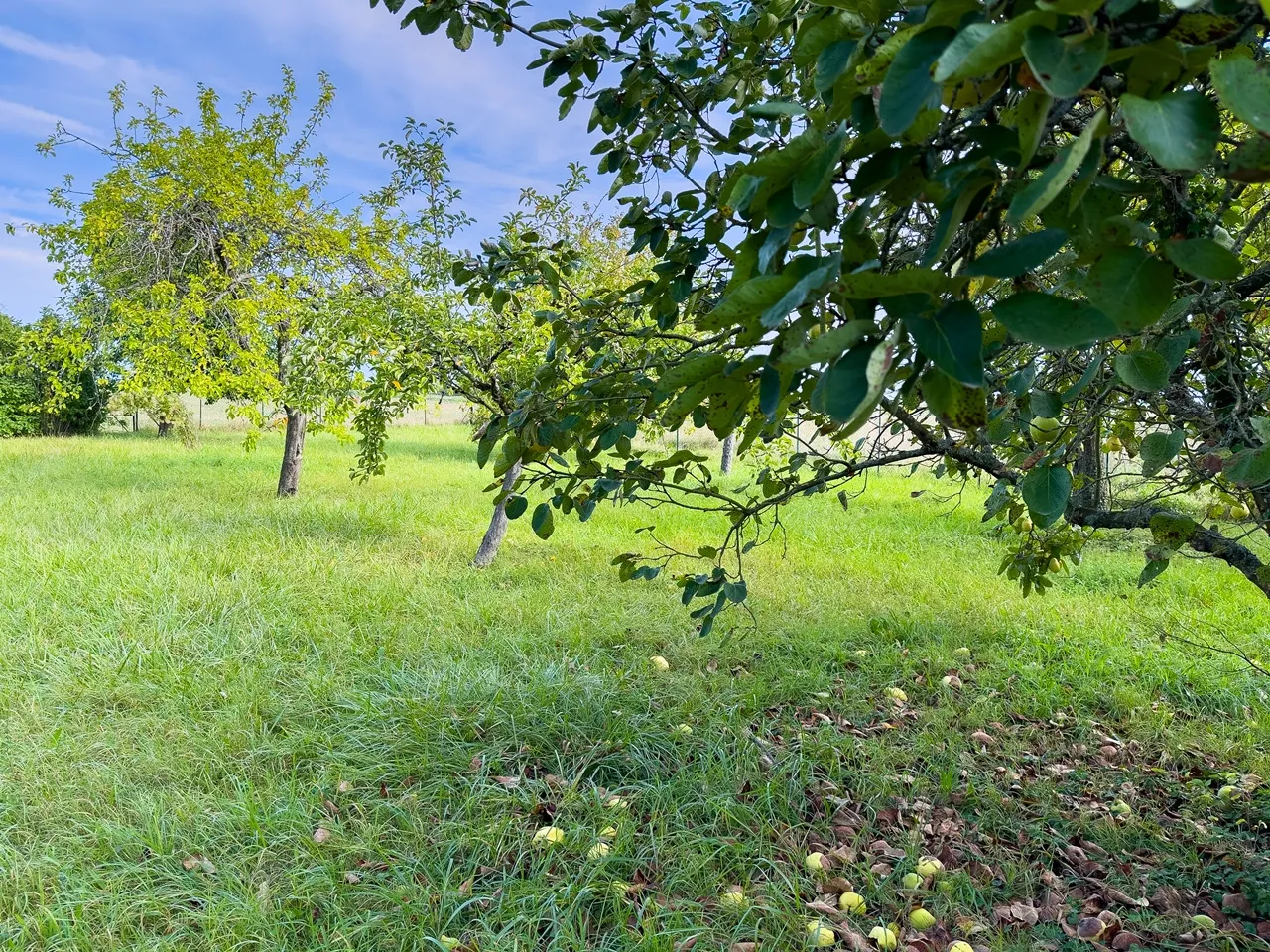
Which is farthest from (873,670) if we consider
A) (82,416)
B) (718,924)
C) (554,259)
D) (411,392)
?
(82,416)

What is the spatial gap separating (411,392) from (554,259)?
3.21 metres

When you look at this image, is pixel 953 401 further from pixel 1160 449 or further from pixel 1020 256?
pixel 1160 449

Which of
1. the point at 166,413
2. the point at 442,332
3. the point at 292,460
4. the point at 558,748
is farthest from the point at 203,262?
the point at 166,413

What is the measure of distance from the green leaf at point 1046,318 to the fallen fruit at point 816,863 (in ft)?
7.01

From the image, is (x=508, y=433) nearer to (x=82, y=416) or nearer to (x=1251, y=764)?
(x=1251, y=764)

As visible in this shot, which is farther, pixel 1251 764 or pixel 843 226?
pixel 1251 764

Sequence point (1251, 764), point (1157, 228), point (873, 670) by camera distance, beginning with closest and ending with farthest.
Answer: point (1157, 228) → point (1251, 764) → point (873, 670)

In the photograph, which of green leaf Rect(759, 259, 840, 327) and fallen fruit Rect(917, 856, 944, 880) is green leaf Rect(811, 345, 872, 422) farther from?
fallen fruit Rect(917, 856, 944, 880)

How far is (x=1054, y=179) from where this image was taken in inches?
14.3

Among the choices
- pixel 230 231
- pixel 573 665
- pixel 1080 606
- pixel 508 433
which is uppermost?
pixel 230 231

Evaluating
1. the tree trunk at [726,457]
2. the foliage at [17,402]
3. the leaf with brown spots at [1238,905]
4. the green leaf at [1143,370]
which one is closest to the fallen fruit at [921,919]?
the leaf with brown spots at [1238,905]

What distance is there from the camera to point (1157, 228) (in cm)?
125

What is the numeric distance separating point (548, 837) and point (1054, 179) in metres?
2.28

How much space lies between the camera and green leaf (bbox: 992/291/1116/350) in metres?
0.43
